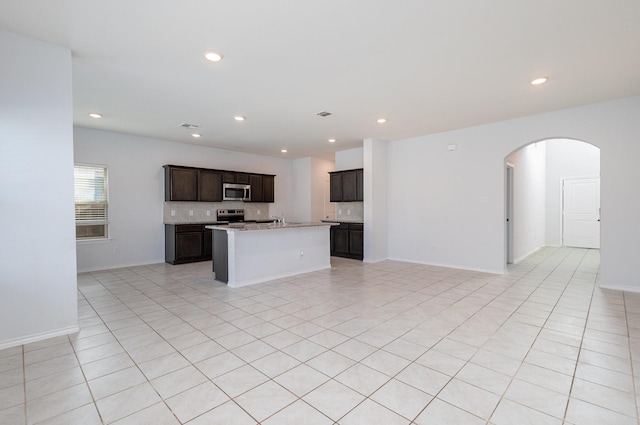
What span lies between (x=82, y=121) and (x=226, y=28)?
4.41m

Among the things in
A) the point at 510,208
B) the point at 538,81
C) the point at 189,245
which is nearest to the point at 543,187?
the point at 510,208

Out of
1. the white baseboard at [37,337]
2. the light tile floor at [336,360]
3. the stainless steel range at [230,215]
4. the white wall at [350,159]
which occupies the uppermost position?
the white wall at [350,159]

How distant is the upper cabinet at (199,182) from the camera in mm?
6719

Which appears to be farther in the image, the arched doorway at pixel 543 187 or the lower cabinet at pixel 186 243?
the arched doorway at pixel 543 187

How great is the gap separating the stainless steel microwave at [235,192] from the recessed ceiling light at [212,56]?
4678mm

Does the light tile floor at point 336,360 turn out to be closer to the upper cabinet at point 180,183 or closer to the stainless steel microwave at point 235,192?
the upper cabinet at point 180,183

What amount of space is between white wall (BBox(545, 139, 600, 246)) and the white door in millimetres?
139

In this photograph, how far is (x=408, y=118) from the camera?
526 cm

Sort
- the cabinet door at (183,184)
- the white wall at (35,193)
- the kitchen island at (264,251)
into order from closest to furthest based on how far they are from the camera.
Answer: the white wall at (35,193), the kitchen island at (264,251), the cabinet door at (183,184)

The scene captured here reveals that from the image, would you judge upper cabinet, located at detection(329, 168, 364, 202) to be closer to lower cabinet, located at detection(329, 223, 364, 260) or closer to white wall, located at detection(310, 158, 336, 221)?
lower cabinet, located at detection(329, 223, 364, 260)

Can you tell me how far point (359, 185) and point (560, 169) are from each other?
6399mm

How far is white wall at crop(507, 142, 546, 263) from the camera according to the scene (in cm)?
680

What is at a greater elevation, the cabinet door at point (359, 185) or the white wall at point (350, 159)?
the white wall at point (350, 159)

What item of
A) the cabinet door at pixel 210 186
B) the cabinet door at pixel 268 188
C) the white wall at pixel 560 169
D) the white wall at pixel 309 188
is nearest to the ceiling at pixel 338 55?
the cabinet door at pixel 210 186
